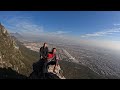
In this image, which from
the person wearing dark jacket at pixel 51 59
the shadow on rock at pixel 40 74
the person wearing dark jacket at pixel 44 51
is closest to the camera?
the person wearing dark jacket at pixel 44 51

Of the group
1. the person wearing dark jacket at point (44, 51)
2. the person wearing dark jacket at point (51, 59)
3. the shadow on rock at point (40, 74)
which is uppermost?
the person wearing dark jacket at point (44, 51)

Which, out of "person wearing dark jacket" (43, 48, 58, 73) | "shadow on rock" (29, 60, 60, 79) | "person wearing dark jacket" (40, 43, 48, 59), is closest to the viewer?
"person wearing dark jacket" (40, 43, 48, 59)

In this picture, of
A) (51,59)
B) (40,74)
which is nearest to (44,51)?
(51,59)

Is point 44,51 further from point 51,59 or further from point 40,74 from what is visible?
point 40,74

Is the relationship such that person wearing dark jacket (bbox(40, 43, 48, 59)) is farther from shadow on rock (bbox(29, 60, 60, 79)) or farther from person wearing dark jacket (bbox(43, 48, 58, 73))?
shadow on rock (bbox(29, 60, 60, 79))

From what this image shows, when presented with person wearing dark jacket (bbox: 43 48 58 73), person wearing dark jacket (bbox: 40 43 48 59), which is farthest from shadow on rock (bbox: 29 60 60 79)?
person wearing dark jacket (bbox: 40 43 48 59)

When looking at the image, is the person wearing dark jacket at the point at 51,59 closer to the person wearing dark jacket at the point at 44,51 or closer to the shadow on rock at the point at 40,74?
the person wearing dark jacket at the point at 44,51

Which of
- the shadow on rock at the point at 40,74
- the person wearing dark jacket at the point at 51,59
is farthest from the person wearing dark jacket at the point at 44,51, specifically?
the shadow on rock at the point at 40,74
